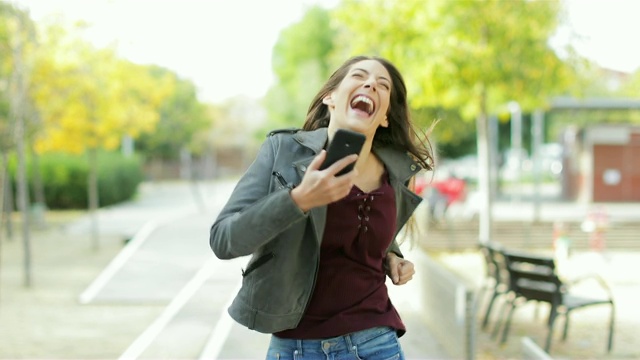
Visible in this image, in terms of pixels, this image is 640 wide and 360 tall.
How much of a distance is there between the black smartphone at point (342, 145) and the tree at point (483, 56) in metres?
9.35

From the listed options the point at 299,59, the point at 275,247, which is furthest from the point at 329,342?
the point at 299,59

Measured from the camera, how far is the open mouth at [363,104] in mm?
2053

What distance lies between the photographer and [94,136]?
17.2 metres

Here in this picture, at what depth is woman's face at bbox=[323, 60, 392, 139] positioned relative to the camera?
6.65ft

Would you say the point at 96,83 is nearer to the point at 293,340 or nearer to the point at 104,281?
the point at 104,281

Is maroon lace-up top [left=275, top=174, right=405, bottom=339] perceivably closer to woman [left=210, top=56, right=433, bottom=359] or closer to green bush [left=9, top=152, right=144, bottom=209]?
woman [left=210, top=56, right=433, bottom=359]

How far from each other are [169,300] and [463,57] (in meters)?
4.98

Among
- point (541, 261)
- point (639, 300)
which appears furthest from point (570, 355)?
point (639, 300)

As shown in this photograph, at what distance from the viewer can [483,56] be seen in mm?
10891

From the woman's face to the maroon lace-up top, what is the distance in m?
0.18

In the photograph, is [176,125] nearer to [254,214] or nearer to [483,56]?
[483,56]

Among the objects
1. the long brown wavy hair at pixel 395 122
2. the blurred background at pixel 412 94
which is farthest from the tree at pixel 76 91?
the long brown wavy hair at pixel 395 122

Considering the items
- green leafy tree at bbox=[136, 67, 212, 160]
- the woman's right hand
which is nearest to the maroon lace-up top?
the woman's right hand

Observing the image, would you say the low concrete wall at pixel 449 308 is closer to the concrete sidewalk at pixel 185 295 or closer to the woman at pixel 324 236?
A: the concrete sidewalk at pixel 185 295
